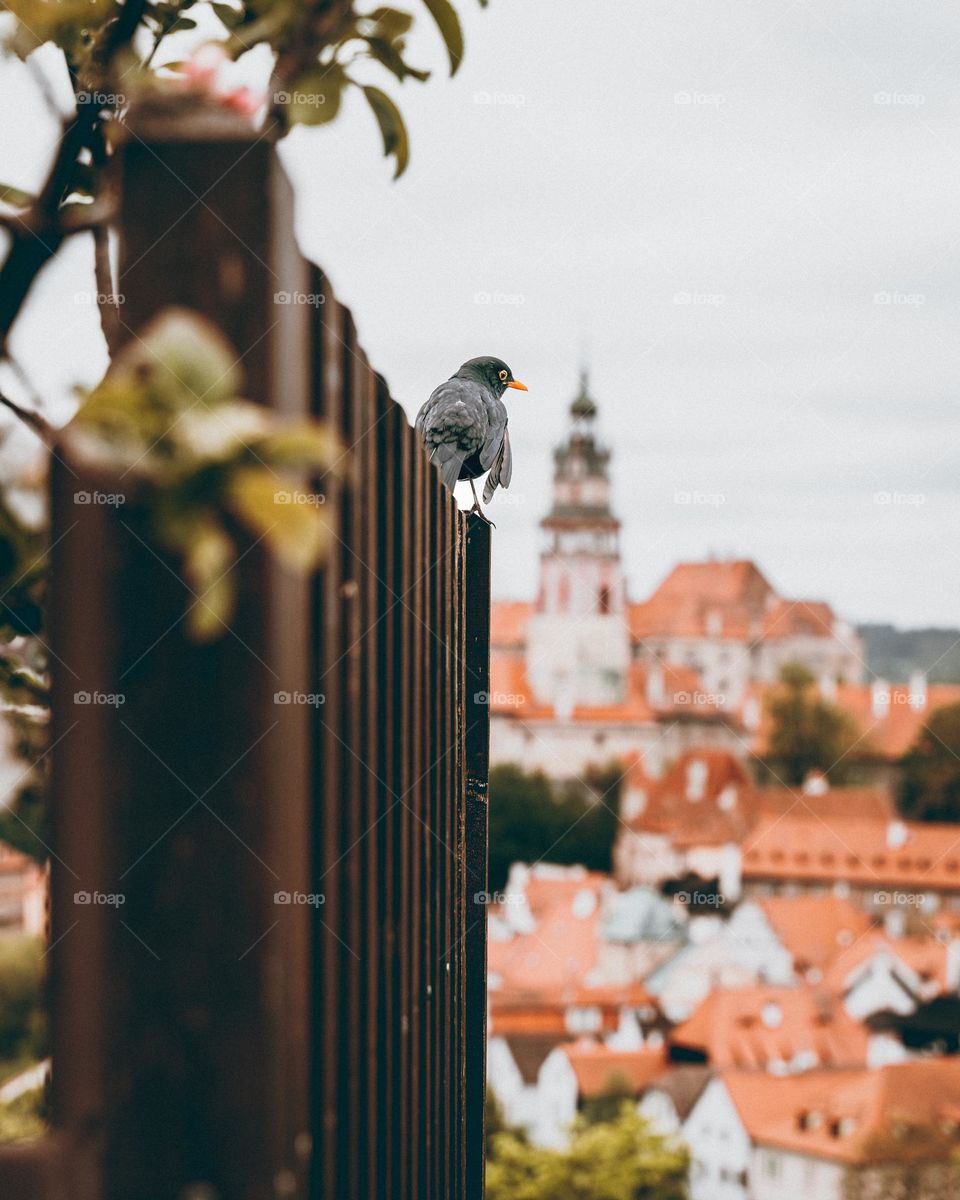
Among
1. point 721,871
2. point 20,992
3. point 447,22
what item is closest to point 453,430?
point 447,22

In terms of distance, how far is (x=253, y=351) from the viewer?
79 cm

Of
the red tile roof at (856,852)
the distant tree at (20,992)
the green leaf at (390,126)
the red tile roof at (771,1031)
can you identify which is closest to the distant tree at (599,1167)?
the red tile roof at (771,1031)

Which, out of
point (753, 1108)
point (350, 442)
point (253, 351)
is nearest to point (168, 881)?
point (253, 351)

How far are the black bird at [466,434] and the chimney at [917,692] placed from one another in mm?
50694

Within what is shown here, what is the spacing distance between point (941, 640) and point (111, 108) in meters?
52.5

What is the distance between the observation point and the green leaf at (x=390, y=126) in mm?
1380

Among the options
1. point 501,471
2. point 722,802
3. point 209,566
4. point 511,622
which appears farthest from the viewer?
point 511,622

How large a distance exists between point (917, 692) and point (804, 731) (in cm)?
415

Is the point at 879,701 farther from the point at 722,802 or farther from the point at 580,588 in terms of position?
the point at 580,588

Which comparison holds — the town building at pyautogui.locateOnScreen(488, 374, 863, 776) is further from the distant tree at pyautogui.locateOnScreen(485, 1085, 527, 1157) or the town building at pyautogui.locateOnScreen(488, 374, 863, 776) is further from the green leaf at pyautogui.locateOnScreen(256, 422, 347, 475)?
the green leaf at pyautogui.locateOnScreen(256, 422, 347, 475)

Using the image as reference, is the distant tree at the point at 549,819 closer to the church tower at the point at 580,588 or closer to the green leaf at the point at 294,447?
the church tower at the point at 580,588

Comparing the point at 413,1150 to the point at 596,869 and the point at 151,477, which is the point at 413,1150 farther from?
the point at 596,869

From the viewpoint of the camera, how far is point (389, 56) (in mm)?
1353

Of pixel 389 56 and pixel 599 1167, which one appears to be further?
pixel 599 1167
